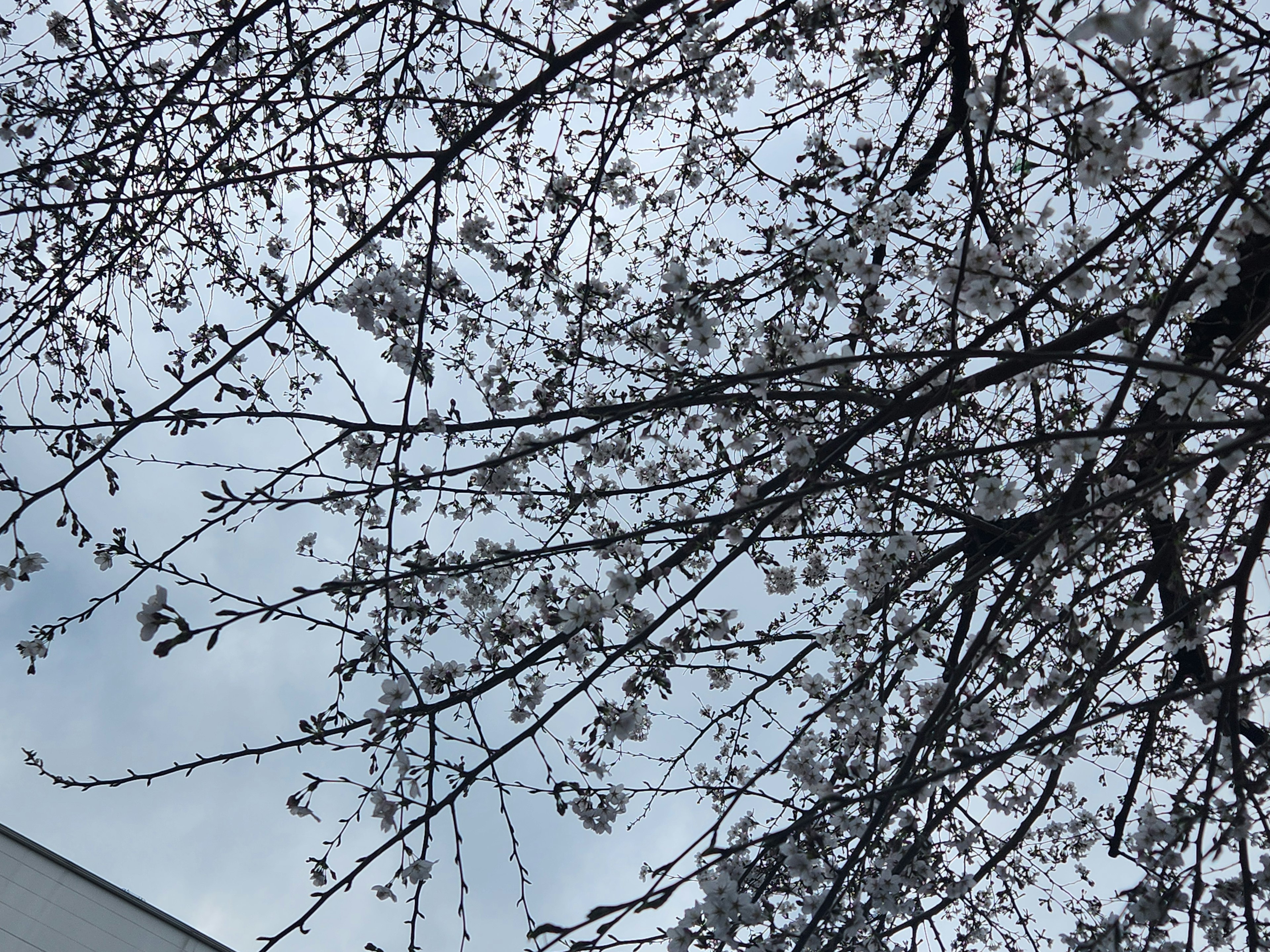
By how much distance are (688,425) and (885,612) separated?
1236 mm

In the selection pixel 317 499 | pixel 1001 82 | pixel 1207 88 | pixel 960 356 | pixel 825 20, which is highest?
pixel 825 20

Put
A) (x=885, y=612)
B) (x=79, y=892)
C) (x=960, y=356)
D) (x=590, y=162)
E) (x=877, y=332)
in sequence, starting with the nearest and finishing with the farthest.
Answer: (x=960, y=356) < (x=885, y=612) < (x=590, y=162) < (x=877, y=332) < (x=79, y=892)

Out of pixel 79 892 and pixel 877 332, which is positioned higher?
pixel 877 332

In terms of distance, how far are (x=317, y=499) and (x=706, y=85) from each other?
8.67 feet

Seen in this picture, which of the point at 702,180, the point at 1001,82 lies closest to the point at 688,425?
the point at 702,180

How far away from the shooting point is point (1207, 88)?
6.61 feet

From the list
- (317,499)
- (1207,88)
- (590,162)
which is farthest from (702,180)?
(317,499)

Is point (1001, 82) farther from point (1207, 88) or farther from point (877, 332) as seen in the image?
point (877, 332)

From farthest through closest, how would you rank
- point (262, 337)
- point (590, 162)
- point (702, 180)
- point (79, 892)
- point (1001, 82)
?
point (79, 892) < point (702, 180) < point (590, 162) < point (262, 337) < point (1001, 82)

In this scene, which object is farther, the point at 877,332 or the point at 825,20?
the point at 877,332

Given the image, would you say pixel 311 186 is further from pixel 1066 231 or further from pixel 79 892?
pixel 79 892

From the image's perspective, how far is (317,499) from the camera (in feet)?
6.84

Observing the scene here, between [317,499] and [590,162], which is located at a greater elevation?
[590,162]

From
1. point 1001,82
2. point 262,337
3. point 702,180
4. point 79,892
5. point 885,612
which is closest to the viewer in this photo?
point 1001,82
